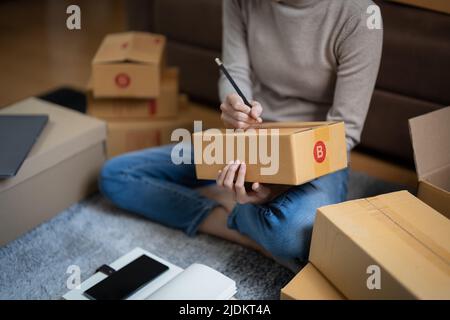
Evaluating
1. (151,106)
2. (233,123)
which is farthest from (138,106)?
(233,123)

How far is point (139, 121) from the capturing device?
1.62 m

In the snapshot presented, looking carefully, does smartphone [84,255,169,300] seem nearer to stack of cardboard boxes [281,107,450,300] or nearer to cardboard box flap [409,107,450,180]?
stack of cardboard boxes [281,107,450,300]

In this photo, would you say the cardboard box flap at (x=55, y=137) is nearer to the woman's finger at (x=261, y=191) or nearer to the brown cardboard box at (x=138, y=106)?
the brown cardboard box at (x=138, y=106)

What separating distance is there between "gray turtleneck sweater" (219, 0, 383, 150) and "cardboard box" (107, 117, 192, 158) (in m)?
0.39

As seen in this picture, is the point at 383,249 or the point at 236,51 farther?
the point at 236,51

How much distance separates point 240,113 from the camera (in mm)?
1066

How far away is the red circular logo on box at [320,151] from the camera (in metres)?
1.00

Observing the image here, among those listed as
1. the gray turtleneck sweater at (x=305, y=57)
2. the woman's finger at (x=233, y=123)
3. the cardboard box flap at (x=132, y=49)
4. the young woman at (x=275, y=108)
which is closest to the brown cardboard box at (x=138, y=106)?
the cardboard box flap at (x=132, y=49)

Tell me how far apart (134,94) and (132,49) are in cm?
14

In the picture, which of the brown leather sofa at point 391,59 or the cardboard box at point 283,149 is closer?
the cardboard box at point 283,149

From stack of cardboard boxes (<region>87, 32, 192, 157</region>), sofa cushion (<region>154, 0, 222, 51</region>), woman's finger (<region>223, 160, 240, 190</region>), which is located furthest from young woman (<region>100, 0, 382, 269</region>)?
sofa cushion (<region>154, 0, 222, 51</region>)

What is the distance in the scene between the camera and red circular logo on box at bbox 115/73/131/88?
5.07 feet

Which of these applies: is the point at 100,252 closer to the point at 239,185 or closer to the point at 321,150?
the point at 239,185

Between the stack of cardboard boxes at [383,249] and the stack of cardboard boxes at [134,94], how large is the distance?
76cm
